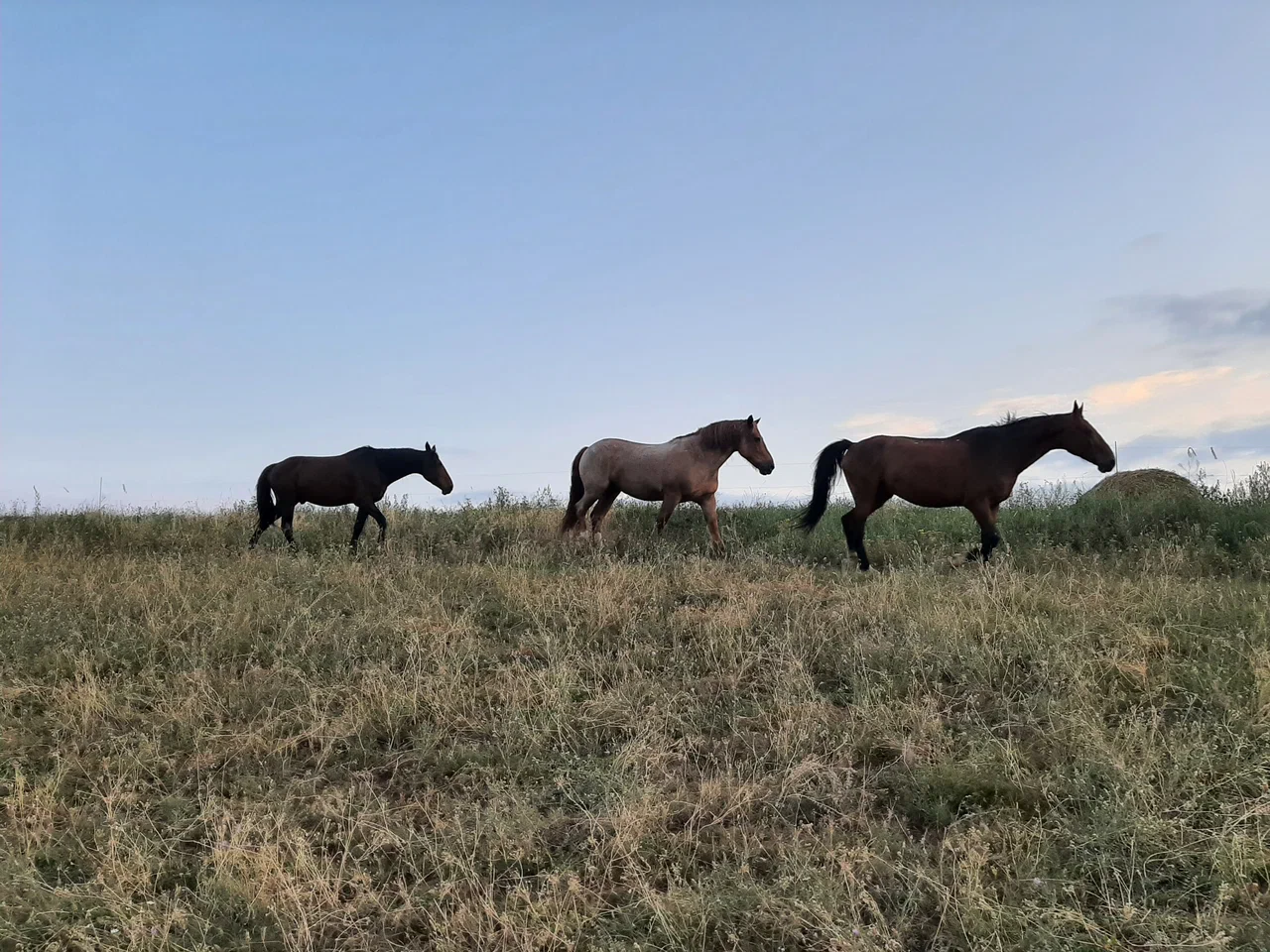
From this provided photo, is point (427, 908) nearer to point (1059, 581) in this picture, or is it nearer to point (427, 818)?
point (427, 818)

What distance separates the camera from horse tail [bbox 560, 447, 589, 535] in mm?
12438

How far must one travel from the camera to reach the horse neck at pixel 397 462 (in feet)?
41.6

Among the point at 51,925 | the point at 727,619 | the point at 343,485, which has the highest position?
the point at 343,485

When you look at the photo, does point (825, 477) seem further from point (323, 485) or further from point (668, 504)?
point (323, 485)

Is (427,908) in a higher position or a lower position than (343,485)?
lower

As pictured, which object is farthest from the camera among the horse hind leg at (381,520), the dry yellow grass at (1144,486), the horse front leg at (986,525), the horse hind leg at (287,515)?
the dry yellow grass at (1144,486)

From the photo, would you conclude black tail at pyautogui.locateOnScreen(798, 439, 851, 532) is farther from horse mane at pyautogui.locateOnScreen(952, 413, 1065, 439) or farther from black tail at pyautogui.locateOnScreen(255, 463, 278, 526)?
black tail at pyautogui.locateOnScreen(255, 463, 278, 526)

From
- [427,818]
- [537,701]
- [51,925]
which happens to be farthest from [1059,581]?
[51,925]

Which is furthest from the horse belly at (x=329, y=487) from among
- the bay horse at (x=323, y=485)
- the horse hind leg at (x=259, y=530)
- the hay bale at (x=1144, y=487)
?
Result: the hay bale at (x=1144, y=487)

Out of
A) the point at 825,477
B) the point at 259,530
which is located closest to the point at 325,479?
the point at 259,530

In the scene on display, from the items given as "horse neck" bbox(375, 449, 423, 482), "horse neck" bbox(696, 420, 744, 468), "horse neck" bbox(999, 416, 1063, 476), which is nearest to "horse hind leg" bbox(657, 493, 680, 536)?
"horse neck" bbox(696, 420, 744, 468)

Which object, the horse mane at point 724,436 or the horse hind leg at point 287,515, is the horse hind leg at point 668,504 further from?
the horse hind leg at point 287,515

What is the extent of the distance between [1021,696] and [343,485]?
404 inches

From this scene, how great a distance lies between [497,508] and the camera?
1475cm
